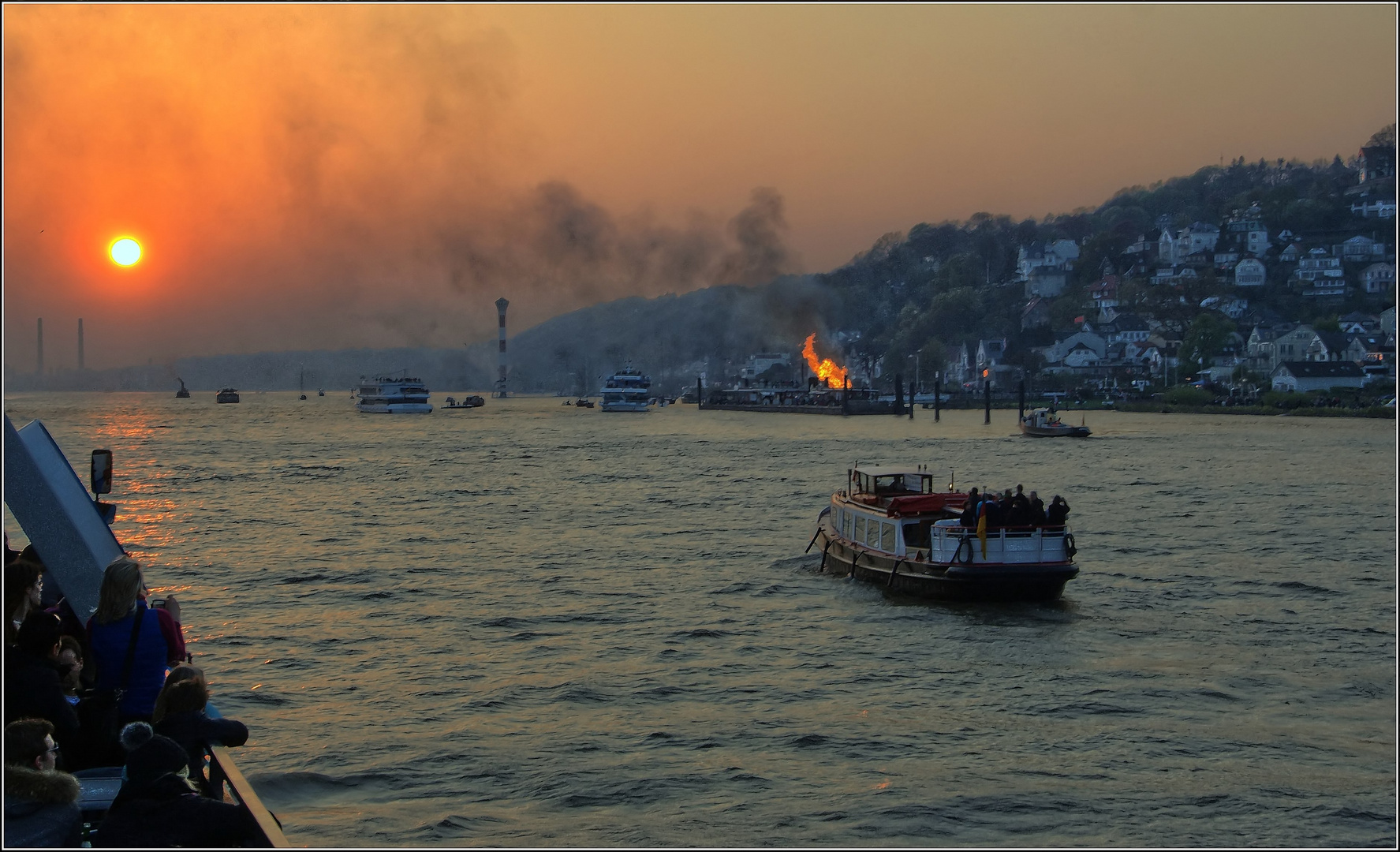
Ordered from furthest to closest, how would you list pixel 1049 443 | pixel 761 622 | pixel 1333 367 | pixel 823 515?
1. pixel 1333 367
2. pixel 1049 443
3. pixel 823 515
4. pixel 761 622

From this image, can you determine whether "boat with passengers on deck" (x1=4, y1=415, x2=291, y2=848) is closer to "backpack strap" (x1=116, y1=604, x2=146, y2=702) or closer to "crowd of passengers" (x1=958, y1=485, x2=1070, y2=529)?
"backpack strap" (x1=116, y1=604, x2=146, y2=702)

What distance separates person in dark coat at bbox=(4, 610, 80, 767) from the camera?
9.12 metres

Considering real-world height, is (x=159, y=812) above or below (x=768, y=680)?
above

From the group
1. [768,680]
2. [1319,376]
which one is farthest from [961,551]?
[1319,376]

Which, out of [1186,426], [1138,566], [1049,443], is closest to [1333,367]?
[1186,426]

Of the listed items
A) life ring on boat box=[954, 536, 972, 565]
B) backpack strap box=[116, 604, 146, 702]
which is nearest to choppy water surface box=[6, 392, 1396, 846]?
life ring on boat box=[954, 536, 972, 565]

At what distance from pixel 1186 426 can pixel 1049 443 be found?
3676 cm

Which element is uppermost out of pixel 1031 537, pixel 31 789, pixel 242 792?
pixel 31 789

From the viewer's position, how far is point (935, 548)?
30.3 m

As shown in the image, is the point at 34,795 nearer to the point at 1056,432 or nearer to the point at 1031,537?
the point at 1031,537

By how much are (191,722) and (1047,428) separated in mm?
123097

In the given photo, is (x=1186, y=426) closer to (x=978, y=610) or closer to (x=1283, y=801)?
(x=978, y=610)

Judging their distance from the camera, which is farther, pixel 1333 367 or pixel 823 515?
pixel 1333 367

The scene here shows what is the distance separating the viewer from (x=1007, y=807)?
15.8m
